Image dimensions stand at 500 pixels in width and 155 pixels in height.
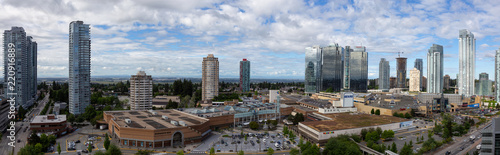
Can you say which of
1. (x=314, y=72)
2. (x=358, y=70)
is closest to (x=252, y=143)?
(x=314, y=72)

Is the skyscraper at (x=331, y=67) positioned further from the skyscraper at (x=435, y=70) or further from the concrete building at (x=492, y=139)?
the concrete building at (x=492, y=139)

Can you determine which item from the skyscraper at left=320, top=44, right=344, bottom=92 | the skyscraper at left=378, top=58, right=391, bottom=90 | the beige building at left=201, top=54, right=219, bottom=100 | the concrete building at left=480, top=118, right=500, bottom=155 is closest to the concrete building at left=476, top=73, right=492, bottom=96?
the skyscraper at left=378, top=58, right=391, bottom=90

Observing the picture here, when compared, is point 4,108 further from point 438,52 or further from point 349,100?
point 438,52

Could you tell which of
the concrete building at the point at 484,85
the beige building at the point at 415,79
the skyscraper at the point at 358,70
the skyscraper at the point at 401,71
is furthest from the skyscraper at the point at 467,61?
the skyscraper at the point at 401,71

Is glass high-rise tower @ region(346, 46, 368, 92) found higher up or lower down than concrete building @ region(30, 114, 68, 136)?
higher up

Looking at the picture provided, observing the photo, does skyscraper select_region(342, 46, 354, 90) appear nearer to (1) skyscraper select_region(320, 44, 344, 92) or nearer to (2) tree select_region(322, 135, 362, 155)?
(1) skyscraper select_region(320, 44, 344, 92)

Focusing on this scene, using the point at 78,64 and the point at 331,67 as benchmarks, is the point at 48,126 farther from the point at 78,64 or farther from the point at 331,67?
the point at 331,67
